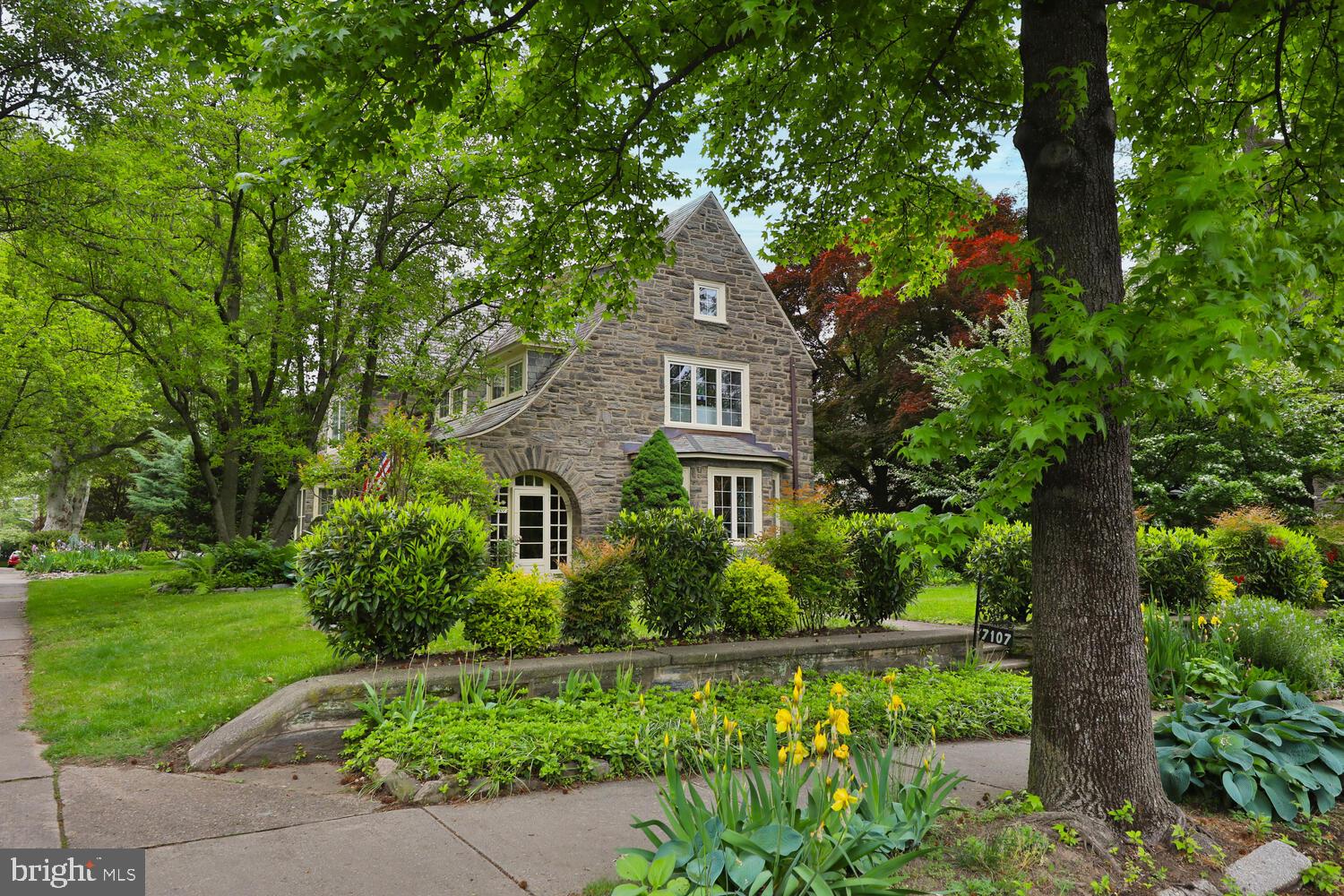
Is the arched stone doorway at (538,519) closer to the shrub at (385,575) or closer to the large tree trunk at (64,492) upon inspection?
the shrub at (385,575)

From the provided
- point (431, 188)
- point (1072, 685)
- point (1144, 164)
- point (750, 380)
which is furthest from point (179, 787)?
point (750, 380)

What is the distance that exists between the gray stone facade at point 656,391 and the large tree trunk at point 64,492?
18.2 metres

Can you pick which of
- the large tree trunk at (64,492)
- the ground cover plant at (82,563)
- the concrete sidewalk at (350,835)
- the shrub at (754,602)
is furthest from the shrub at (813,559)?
the large tree trunk at (64,492)

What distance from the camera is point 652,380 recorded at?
17.9m

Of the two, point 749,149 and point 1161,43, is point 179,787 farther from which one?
point 1161,43

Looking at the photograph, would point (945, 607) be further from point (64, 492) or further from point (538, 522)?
point (64, 492)

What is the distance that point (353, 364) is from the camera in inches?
643

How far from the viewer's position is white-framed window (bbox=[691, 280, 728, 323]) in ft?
→ 61.6

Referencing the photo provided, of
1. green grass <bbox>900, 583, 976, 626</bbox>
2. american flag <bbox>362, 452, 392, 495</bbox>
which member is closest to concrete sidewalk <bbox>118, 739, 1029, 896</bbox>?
green grass <bbox>900, 583, 976, 626</bbox>

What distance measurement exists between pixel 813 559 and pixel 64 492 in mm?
32232

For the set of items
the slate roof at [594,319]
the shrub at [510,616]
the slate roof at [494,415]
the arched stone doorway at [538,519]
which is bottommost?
the shrub at [510,616]

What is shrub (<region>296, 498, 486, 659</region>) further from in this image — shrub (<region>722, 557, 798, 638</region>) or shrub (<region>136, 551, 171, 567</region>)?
shrub (<region>136, 551, 171, 567</region>)

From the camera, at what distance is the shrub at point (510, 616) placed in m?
6.35

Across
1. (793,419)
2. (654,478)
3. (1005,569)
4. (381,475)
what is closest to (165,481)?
(654,478)
